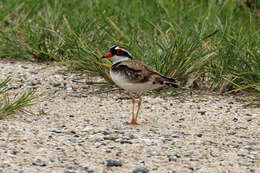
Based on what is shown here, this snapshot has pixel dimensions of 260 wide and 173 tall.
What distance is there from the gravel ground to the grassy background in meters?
0.32

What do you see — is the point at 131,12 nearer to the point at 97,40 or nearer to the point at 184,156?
the point at 97,40

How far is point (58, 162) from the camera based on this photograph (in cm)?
409

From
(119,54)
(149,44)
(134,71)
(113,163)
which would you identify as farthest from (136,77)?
(149,44)

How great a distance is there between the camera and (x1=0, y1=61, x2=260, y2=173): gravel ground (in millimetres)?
4141

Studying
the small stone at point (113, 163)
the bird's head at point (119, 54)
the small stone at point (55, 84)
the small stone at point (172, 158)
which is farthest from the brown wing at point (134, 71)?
the small stone at point (55, 84)

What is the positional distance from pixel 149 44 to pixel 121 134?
232 centimetres

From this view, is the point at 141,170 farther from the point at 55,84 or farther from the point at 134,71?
the point at 55,84

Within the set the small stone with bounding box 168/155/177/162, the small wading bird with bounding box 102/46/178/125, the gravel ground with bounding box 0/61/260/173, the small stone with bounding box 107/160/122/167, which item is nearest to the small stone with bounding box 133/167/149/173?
the gravel ground with bounding box 0/61/260/173

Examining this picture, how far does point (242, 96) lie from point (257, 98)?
0.44 m

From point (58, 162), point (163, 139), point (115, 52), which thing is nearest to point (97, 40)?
point (115, 52)

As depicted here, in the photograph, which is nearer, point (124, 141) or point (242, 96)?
point (124, 141)

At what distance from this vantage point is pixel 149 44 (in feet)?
22.7

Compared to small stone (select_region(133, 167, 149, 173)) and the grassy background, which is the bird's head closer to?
the grassy background

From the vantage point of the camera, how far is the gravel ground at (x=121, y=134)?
414 centimetres
